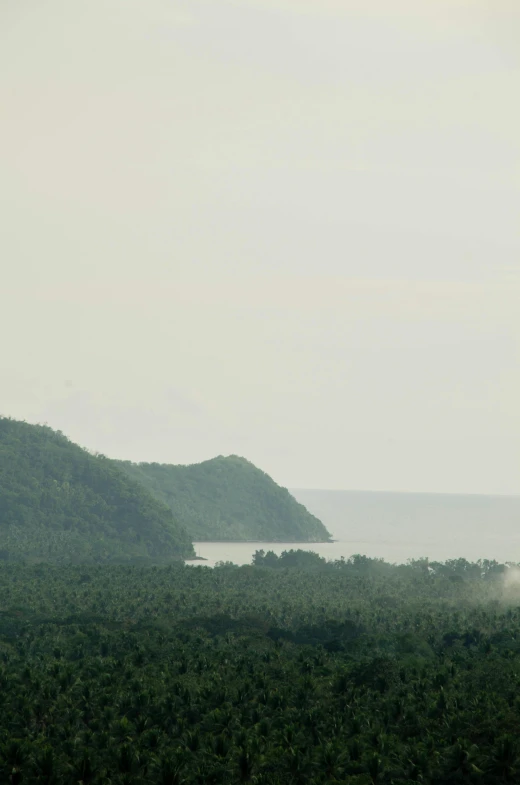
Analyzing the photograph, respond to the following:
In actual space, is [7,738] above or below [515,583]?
below

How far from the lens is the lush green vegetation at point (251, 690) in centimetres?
5725

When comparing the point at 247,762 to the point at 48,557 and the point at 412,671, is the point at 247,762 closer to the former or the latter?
the point at 412,671

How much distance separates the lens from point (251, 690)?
235 feet

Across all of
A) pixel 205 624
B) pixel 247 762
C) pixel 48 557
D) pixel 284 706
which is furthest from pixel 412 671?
pixel 48 557

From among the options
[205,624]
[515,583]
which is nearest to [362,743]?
[205,624]

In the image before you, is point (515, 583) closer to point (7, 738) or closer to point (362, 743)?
point (362, 743)

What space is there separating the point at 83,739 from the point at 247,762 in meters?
11.6

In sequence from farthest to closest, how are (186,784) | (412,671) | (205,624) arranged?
(205,624) → (412,671) → (186,784)

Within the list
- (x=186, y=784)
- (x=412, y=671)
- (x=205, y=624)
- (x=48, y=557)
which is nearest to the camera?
(x=186, y=784)

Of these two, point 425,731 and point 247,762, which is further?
point 425,731

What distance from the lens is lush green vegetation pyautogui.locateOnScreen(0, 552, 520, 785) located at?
188 feet

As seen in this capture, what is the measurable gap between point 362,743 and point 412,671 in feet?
57.7

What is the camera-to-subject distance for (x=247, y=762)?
57.5 m

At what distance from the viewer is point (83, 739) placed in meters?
62.1
